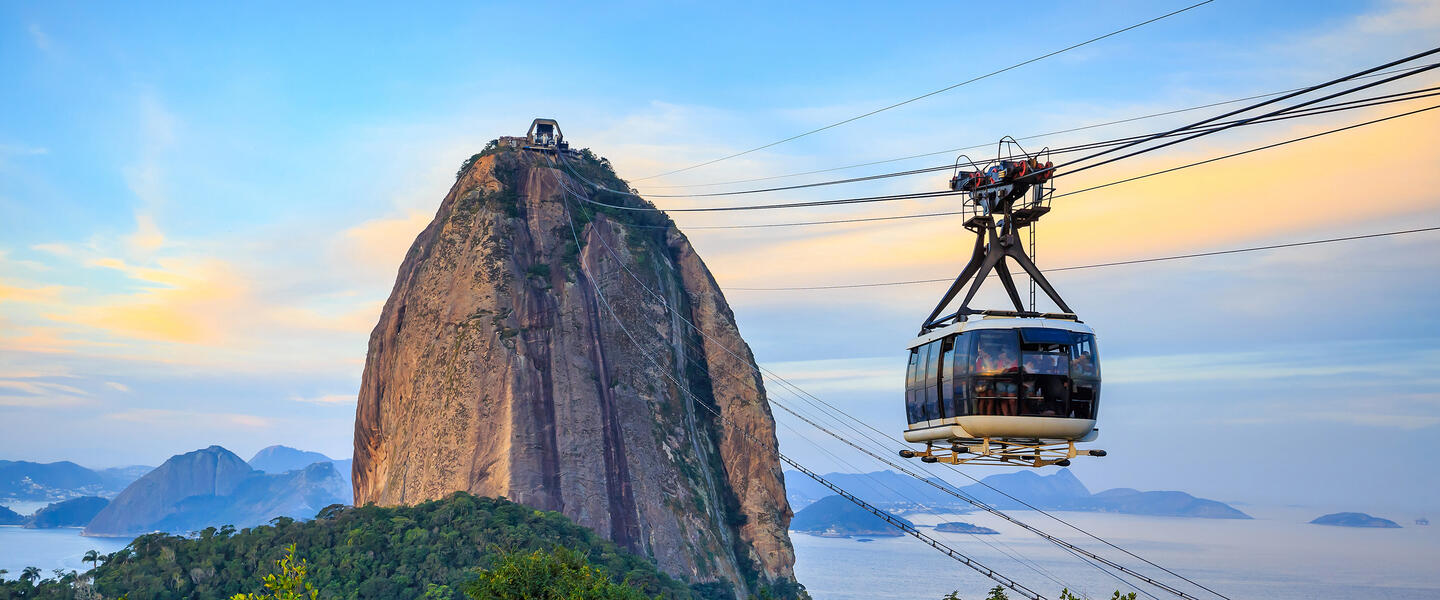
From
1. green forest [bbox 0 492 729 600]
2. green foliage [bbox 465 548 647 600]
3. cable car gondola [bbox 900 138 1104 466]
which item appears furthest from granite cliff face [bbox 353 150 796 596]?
cable car gondola [bbox 900 138 1104 466]

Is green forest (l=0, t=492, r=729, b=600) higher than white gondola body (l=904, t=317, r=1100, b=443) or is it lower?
lower

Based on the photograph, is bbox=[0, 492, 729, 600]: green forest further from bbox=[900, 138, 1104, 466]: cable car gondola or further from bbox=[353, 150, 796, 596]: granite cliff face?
bbox=[900, 138, 1104, 466]: cable car gondola

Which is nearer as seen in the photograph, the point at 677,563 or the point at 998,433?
the point at 998,433

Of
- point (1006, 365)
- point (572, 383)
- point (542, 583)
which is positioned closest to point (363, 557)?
point (572, 383)

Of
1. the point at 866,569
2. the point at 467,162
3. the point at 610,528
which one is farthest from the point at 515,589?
the point at 866,569

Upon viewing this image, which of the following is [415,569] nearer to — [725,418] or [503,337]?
[503,337]

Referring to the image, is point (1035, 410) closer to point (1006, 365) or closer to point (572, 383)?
point (1006, 365)
